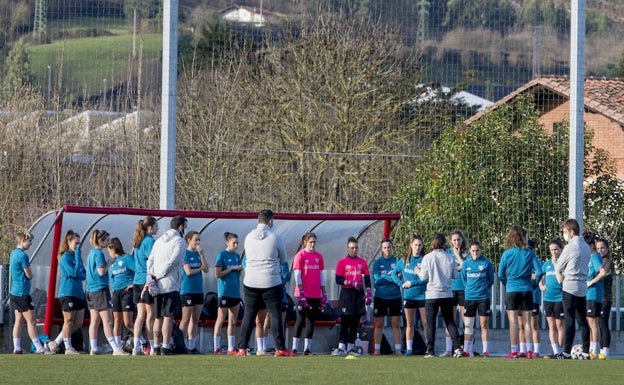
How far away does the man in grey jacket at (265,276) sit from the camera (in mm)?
15836

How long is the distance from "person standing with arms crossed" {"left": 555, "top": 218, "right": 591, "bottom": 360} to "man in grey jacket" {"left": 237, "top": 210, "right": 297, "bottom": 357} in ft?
11.6

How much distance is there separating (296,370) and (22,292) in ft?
16.5

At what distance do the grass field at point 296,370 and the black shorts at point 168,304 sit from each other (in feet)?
2.10

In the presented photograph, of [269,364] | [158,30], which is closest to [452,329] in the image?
[269,364]

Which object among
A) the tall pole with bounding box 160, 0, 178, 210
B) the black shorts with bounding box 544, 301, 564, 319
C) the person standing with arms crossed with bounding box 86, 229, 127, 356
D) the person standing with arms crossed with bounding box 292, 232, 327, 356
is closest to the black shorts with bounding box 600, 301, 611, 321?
the black shorts with bounding box 544, 301, 564, 319

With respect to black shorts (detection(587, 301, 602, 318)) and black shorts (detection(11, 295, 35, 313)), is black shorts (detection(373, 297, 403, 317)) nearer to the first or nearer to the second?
black shorts (detection(587, 301, 602, 318))

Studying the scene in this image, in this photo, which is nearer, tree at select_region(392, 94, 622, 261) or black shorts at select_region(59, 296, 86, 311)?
black shorts at select_region(59, 296, 86, 311)

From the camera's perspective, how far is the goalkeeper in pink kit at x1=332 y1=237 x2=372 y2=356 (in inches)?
672

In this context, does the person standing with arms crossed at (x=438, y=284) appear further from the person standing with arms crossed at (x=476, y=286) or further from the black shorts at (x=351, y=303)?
the black shorts at (x=351, y=303)

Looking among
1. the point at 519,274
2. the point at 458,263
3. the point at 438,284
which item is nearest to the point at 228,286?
the point at 438,284

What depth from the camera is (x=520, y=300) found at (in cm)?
1650

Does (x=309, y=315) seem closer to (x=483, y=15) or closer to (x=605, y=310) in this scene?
(x=605, y=310)

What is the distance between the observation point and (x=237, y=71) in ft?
104

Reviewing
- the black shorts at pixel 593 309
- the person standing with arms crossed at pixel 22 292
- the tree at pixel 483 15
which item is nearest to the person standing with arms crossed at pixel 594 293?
the black shorts at pixel 593 309
